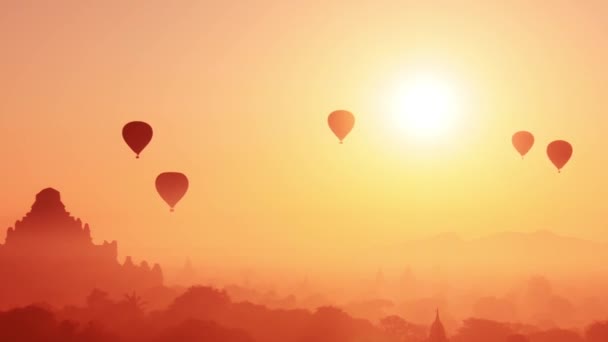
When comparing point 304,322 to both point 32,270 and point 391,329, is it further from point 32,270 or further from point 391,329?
point 32,270

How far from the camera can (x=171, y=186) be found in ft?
281

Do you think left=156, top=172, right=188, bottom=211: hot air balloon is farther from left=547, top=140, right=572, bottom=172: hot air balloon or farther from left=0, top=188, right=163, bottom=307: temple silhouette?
left=0, top=188, right=163, bottom=307: temple silhouette

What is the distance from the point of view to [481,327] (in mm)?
126625

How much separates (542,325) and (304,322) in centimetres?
8028

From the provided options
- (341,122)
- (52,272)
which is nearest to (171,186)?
(341,122)

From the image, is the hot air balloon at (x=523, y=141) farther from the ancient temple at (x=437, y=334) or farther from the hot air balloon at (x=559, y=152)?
the ancient temple at (x=437, y=334)

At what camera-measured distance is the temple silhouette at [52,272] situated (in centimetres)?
18025

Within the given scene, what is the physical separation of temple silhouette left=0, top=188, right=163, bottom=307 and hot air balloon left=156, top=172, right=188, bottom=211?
98.0 meters

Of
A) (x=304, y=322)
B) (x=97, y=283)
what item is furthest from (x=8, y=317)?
(x=97, y=283)

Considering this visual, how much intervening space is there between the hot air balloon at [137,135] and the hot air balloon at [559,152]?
3862 cm

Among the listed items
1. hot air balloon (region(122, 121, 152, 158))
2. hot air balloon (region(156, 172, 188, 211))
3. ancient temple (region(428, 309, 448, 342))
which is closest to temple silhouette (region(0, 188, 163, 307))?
ancient temple (region(428, 309, 448, 342))

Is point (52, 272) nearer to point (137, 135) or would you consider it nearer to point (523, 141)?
point (137, 135)

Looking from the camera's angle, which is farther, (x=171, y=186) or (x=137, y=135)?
(x=171, y=186)

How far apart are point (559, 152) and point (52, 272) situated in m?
138
